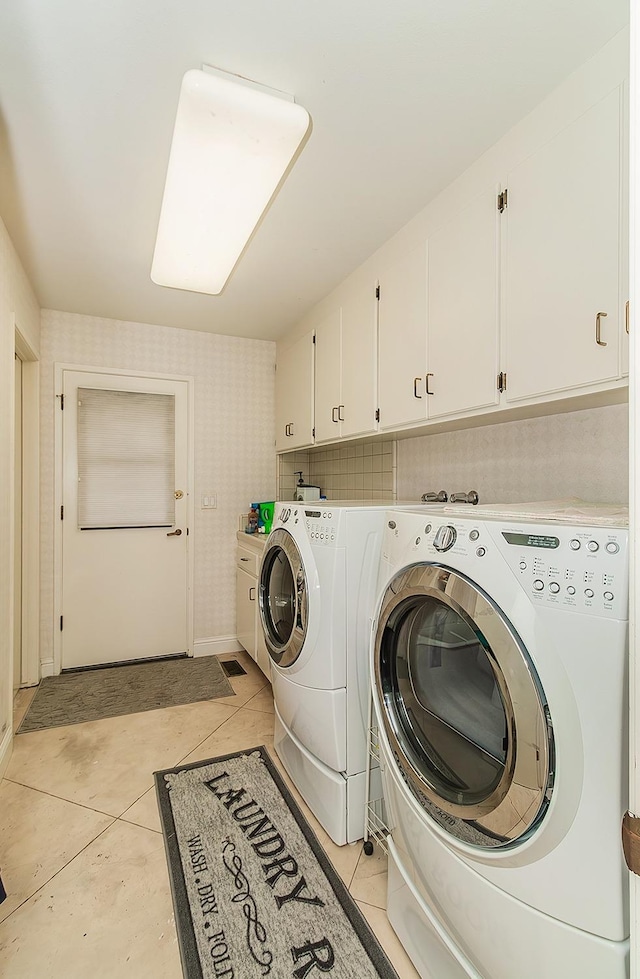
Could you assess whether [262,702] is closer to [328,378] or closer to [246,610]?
[246,610]

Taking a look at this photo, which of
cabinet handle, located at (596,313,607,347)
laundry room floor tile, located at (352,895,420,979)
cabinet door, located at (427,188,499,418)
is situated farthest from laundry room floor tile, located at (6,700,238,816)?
cabinet handle, located at (596,313,607,347)

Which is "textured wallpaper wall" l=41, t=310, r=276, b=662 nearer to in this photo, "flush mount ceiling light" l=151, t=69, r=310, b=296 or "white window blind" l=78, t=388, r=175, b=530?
"white window blind" l=78, t=388, r=175, b=530

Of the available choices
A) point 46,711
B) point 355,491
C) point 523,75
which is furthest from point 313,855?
point 523,75

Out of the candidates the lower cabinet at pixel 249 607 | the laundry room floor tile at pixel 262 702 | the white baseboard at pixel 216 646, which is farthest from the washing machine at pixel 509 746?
the white baseboard at pixel 216 646

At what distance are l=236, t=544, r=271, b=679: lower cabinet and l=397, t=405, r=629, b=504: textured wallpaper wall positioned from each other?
126cm

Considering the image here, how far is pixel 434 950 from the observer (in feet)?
3.71

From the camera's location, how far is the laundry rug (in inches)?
48.3

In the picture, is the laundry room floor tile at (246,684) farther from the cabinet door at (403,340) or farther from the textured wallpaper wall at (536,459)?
the cabinet door at (403,340)

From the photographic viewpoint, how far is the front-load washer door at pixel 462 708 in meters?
0.86

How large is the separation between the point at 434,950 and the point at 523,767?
655 mm

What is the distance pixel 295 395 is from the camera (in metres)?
3.35

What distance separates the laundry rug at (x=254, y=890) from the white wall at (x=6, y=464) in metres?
0.85

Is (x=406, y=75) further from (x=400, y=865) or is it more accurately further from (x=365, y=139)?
(x=400, y=865)

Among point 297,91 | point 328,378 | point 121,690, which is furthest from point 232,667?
point 297,91
